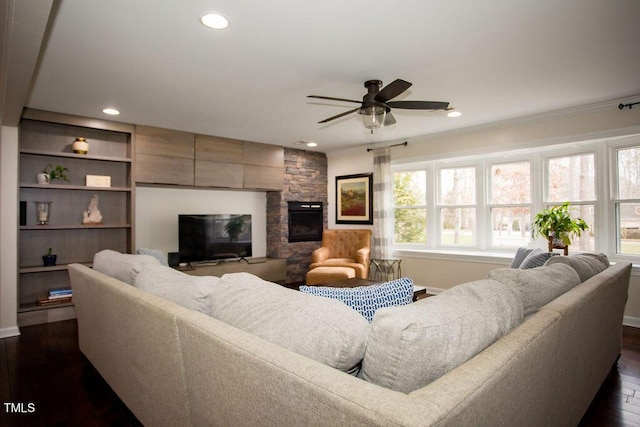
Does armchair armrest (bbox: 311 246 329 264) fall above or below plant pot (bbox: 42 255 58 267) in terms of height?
below

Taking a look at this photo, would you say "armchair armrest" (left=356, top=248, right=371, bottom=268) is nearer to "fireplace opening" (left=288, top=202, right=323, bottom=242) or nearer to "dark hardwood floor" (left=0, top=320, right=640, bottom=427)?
"fireplace opening" (left=288, top=202, right=323, bottom=242)

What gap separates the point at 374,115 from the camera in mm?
3008

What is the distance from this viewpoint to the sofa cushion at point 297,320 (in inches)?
40.5

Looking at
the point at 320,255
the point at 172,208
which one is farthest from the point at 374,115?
the point at 172,208

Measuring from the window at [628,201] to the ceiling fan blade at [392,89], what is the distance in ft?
10.4

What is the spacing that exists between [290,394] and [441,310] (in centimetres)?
48

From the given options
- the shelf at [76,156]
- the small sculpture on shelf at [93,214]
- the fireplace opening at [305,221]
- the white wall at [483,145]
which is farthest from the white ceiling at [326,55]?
the fireplace opening at [305,221]

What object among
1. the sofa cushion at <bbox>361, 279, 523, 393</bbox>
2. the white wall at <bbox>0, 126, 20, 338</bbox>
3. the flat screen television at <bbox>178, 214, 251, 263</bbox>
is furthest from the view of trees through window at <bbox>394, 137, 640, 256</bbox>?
the white wall at <bbox>0, 126, 20, 338</bbox>

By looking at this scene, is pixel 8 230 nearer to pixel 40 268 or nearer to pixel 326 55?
pixel 40 268

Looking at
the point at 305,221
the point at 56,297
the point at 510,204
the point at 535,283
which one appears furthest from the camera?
the point at 305,221

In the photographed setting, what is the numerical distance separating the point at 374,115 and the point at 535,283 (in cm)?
192

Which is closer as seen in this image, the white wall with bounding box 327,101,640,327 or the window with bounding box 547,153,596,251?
the white wall with bounding box 327,101,640,327

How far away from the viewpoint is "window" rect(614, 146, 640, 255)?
3922 mm

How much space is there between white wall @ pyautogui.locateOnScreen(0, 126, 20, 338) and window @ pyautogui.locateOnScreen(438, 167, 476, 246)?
538cm
